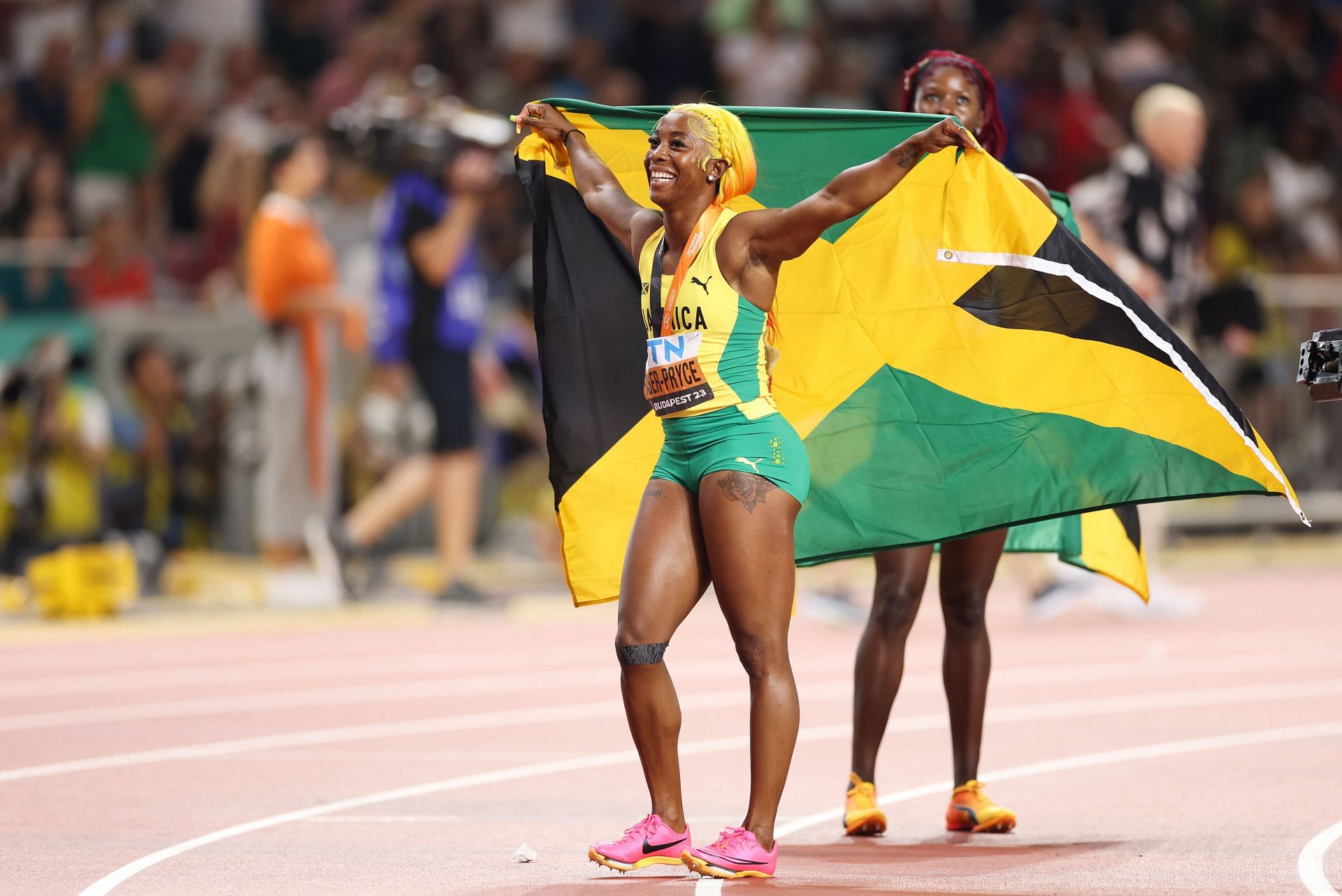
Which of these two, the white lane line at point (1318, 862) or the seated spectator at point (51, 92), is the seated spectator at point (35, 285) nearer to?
the seated spectator at point (51, 92)

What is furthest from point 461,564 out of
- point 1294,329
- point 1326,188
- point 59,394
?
point 1326,188

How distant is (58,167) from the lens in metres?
18.0

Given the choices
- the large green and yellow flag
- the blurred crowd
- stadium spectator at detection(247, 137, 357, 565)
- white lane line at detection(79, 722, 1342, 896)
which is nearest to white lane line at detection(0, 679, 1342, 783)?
white lane line at detection(79, 722, 1342, 896)

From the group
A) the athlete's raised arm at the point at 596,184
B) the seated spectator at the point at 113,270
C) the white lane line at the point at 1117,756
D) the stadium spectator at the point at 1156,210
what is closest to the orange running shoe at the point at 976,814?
the white lane line at the point at 1117,756

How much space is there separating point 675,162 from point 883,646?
6.65ft

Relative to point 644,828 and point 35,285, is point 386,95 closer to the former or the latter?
point 35,285

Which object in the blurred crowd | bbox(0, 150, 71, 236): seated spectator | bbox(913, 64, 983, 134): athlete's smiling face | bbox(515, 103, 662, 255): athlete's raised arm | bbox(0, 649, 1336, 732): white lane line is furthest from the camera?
bbox(0, 150, 71, 236): seated spectator

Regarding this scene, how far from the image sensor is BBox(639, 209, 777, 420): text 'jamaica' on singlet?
6.48 m

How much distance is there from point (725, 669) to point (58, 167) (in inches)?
345

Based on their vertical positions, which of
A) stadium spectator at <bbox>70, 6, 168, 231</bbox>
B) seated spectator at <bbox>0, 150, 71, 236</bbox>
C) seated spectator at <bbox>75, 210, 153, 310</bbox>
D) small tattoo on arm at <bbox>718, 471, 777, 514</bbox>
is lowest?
small tattoo on arm at <bbox>718, 471, 777, 514</bbox>

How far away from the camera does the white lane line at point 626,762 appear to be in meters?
7.17

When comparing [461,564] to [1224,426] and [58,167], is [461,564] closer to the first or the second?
[58,167]

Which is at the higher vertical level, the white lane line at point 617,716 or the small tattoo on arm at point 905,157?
the small tattoo on arm at point 905,157

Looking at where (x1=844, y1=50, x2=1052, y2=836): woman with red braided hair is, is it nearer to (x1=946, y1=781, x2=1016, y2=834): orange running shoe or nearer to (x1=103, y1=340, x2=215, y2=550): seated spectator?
(x1=946, y1=781, x2=1016, y2=834): orange running shoe
